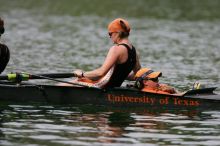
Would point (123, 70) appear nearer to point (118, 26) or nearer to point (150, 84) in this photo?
point (150, 84)

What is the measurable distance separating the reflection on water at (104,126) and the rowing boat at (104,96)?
0.74 ft

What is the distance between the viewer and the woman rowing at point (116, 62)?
20875 millimetres

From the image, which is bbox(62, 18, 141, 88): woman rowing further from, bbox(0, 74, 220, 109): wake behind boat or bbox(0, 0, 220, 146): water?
bbox(0, 0, 220, 146): water

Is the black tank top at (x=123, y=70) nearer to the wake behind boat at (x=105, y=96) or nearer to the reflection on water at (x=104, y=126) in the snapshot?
the wake behind boat at (x=105, y=96)

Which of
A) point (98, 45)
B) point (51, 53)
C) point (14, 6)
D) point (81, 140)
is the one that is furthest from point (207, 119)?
point (14, 6)

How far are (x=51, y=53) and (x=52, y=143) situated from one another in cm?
2356

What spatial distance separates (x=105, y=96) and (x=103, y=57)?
1716 cm

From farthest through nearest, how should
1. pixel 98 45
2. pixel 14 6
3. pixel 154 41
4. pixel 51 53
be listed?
pixel 14 6 < pixel 154 41 < pixel 98 45 < pixel 51 53

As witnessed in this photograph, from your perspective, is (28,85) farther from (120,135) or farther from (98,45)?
(98,45)

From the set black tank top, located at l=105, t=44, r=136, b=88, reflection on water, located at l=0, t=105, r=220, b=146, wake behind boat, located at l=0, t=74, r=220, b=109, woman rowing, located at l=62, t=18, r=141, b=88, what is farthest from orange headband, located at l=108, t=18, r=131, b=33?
reflection on water, located at l=0, t=105, r=220, b=146

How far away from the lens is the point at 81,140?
55.2 feet

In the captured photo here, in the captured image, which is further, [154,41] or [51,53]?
[154,41]

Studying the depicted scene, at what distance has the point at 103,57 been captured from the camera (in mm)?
38438

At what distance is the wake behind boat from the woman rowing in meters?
0.34
